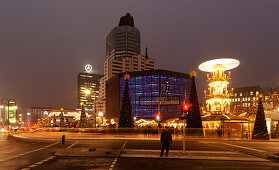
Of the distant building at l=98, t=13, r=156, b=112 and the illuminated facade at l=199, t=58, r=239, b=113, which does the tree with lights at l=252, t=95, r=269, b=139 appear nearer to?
the illuminated facade at l=199, t=58, r=239, b=113

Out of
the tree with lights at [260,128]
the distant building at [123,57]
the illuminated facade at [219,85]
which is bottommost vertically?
the tree with lights at [260,128]

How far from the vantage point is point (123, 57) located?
598 ft

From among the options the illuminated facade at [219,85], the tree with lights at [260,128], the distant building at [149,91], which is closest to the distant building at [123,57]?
the distant building at [149,91]

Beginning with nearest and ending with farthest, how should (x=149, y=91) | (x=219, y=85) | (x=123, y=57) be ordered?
(x=219, y=85), (x=149, y=91), (x=123, y=57)

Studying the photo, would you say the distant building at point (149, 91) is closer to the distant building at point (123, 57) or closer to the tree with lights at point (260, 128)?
the distant building at point (123, 57)

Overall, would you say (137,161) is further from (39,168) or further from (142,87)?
(142,87)

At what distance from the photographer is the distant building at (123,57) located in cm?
16725

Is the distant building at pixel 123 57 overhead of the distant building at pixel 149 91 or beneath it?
overhead

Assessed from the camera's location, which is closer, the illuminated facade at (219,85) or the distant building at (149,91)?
the illuminated facade at (219,85)

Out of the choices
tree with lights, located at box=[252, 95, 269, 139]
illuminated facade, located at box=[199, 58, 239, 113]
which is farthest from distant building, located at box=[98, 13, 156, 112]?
tree with lights, located at box=[252, 95, 269, 139]

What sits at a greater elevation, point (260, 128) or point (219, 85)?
point (219, 85)

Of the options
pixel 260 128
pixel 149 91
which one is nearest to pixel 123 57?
pixel 149 91

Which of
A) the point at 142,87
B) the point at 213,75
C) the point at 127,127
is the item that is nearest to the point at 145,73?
the point at 142,87

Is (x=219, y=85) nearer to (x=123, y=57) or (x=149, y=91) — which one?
(x=149, y=91)
